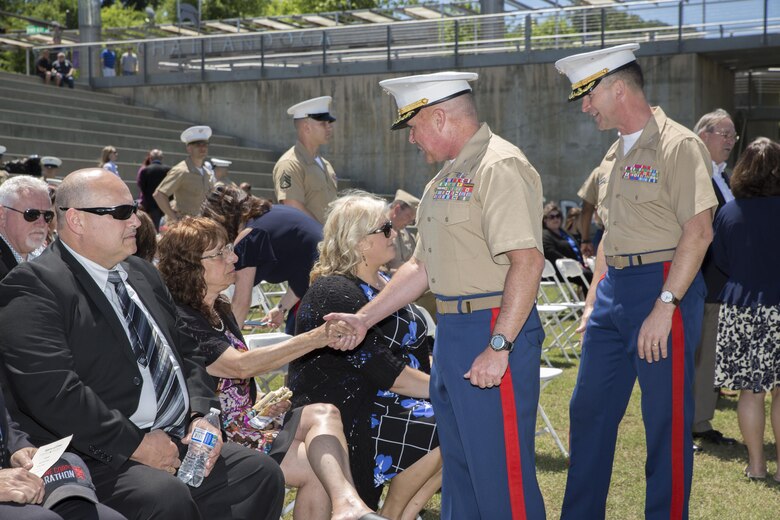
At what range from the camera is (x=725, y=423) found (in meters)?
6.96

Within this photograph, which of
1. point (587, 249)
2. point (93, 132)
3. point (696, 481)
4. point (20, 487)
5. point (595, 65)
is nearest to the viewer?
point (20, 487)

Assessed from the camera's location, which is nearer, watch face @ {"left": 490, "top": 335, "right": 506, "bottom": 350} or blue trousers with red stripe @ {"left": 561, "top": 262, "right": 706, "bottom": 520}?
watch face @ {"left": 490, "top": 335, "right": 506, "bottom": 350}

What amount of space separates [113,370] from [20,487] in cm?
59

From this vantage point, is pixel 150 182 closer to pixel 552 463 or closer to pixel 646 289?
pixel 552 463

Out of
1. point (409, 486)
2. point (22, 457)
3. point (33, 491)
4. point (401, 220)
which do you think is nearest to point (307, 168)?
point (401, 220)

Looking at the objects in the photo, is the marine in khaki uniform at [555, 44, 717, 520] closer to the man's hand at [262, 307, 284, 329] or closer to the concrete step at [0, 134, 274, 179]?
the man's hand at [262, 307, 284, 329]

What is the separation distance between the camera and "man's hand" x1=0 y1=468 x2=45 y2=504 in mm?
2822

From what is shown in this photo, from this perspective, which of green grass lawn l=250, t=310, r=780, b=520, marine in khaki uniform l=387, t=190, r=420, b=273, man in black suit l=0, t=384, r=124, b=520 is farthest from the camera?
marine in khaki uniform l=387, t=190, r=420, b=273

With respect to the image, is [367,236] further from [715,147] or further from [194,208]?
[194,208]

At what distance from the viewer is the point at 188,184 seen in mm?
10305

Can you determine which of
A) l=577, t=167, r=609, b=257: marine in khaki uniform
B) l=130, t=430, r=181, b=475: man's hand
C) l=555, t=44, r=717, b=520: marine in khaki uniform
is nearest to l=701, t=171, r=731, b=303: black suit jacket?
l=577, t=167, r=609, b=257: marine in khaki uniform

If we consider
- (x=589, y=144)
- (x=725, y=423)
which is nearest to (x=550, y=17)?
(x=589, y=144)

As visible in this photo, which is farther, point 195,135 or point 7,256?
point 195,135

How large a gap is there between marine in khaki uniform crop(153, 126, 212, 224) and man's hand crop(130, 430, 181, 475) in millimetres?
6990
